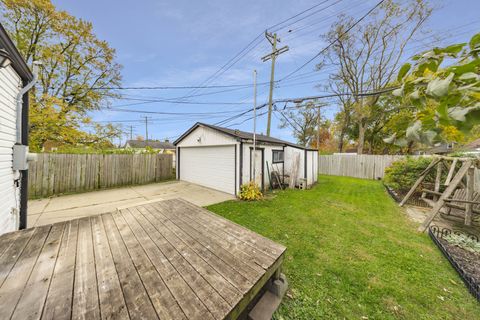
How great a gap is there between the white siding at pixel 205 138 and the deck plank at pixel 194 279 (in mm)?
5219

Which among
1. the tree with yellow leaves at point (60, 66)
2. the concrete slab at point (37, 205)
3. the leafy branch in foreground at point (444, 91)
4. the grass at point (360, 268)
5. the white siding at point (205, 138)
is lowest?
the grass at point (360, 268)

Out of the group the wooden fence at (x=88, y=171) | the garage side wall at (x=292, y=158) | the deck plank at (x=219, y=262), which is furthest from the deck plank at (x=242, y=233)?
the wooden fence at (x=88, y=171)

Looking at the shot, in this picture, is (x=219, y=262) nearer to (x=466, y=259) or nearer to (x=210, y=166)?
(x=466, y=259)

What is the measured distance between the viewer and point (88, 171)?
7699 mm

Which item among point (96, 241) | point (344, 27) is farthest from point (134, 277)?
point (344, 27)

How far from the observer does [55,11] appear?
26.3 feet

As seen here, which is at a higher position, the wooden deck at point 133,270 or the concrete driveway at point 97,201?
the wooden deck at point 133,270

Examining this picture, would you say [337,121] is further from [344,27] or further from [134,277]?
[134,277]

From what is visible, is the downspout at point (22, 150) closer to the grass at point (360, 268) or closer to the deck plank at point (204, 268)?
the deck plank at point (204, 268)

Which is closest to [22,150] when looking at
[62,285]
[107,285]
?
[62,285]

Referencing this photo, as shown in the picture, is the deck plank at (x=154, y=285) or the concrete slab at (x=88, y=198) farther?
the concrete slab at (x=88, y=198)

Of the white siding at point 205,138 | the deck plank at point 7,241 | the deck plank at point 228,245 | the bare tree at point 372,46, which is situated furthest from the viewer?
the bare tree at point 372,46

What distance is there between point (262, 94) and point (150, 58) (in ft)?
23.8

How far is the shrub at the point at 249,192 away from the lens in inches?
256
